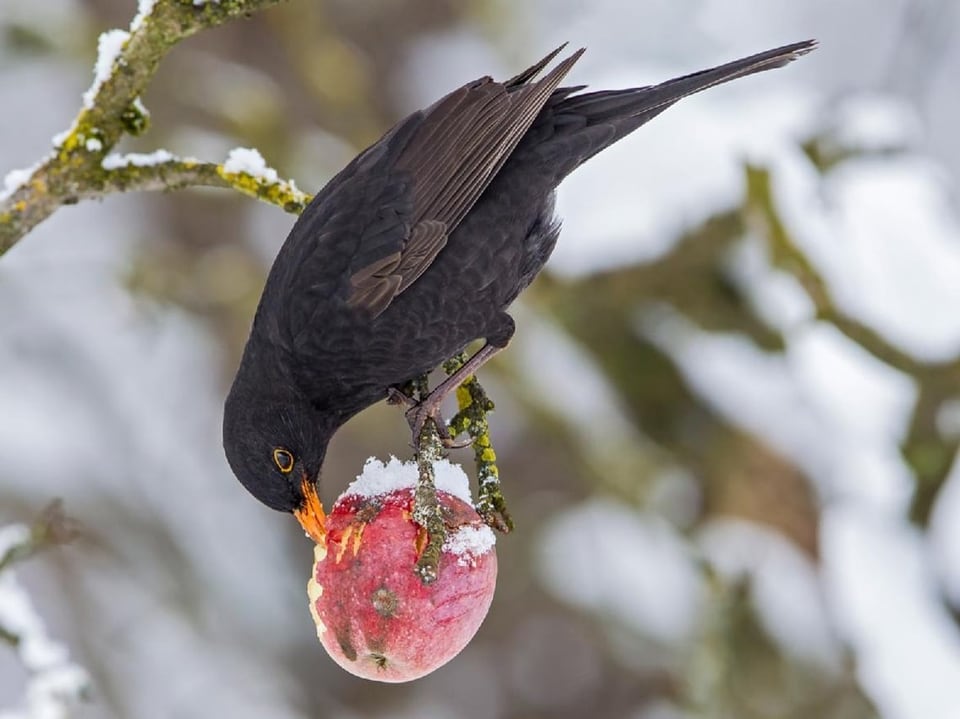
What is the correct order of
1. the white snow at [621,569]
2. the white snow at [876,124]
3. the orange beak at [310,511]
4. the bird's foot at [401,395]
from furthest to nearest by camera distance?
the white snow at [621,569]
the white snow at [876,124]
the bird's foot at [401,395]
the orange beak at [310,511]

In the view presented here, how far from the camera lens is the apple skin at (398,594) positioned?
255cm

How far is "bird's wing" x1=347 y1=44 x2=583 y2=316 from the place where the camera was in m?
3.38

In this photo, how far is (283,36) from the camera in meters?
7.21

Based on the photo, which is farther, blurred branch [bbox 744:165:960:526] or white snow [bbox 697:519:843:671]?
white snow [bbox 697:519:843:671]

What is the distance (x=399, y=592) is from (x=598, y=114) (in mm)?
1889

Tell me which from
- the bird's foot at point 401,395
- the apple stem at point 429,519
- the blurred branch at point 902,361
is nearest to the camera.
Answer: the apple stem at point 429,519

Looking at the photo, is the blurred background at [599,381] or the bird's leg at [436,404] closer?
the bird's leg at [436,404]

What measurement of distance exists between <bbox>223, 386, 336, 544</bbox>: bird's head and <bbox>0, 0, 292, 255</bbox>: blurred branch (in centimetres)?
74

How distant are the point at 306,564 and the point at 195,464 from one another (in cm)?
142

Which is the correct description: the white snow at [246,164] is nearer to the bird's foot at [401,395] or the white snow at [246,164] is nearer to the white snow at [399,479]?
the white snow at [399,479]

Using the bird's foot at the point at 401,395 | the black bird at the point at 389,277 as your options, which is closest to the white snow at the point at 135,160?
the black bird at the point at 389,277

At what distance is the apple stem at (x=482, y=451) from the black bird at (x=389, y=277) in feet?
0.83

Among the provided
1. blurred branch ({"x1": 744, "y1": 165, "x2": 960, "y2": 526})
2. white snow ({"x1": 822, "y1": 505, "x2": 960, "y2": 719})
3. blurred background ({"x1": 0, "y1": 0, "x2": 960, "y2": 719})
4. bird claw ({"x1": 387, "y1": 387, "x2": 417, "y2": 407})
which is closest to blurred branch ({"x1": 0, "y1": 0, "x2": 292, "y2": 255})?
bird claw ({"x1": 387, "y1": 387, "x2": 417, "y2": 407})

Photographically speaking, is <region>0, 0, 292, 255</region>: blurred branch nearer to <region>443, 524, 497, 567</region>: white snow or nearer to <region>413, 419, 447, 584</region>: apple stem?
<region>413, 419, 447, 584</region>: apple stem
